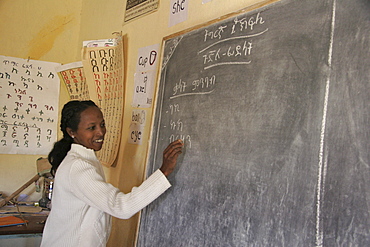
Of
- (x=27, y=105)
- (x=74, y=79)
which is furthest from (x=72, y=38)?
(x=27, y=105)

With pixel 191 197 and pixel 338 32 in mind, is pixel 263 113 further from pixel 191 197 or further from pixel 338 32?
pixel 191 197

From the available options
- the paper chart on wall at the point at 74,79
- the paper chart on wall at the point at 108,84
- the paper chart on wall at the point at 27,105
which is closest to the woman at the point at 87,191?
the paper chart on wall at the point at 108,84

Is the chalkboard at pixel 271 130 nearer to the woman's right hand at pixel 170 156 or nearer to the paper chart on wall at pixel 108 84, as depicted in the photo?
the woman's right hand at pixel 170 156

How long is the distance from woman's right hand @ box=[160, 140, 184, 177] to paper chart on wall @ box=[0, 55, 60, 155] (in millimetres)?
1759

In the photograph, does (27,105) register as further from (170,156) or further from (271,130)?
(271,130)

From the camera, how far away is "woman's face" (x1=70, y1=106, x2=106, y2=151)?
5.39 feet

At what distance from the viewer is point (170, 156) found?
152 centimetres

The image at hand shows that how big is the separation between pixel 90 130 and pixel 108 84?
0.83 metres

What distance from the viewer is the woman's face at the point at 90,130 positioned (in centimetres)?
164

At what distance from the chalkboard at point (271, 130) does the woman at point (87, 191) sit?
179mm

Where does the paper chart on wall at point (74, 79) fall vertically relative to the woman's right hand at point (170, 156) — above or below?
above

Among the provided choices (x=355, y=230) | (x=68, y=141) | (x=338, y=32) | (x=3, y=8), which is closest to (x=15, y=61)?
(x=3, y=8)

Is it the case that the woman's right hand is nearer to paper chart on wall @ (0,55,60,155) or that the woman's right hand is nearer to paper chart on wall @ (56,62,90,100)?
paper chart on wall @ (56,62,90,100)

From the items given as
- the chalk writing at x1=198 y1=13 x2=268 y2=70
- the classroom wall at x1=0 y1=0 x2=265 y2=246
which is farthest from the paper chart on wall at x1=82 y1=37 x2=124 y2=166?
the chalk writing at x1=198 y1=13 x2=268 y2=70
